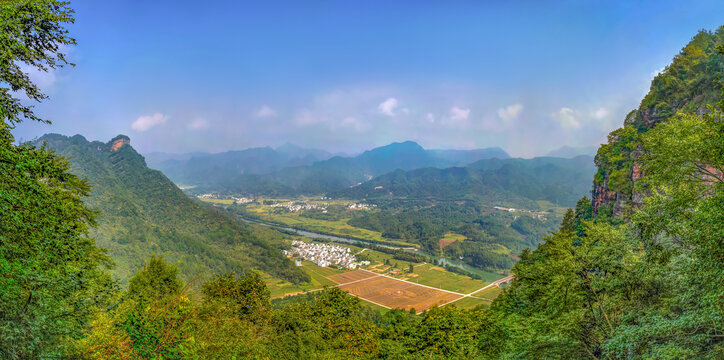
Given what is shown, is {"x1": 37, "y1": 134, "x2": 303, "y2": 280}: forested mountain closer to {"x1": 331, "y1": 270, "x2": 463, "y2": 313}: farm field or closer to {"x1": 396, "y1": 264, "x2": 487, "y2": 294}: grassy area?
{"x1": 331, "y1": 270, "x2": 463, "y2": 313}: farm field

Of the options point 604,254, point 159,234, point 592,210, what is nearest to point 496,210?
point 592,210

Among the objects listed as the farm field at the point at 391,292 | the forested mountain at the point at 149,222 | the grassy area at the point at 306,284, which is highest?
the forested mountain at the point at 149,222

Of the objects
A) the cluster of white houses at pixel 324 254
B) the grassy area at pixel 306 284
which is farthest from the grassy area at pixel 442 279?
the grassy area at pixel 306 284

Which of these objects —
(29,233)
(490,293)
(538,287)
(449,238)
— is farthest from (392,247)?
(29,233)

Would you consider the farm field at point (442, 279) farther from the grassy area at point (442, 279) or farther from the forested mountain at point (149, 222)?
the forested mountain at point (149, 222)

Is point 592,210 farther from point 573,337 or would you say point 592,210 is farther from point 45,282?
point 45,282

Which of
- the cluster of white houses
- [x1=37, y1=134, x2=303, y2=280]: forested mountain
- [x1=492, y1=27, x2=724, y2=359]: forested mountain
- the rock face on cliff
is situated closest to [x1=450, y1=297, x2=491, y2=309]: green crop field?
the cluster of white houses
